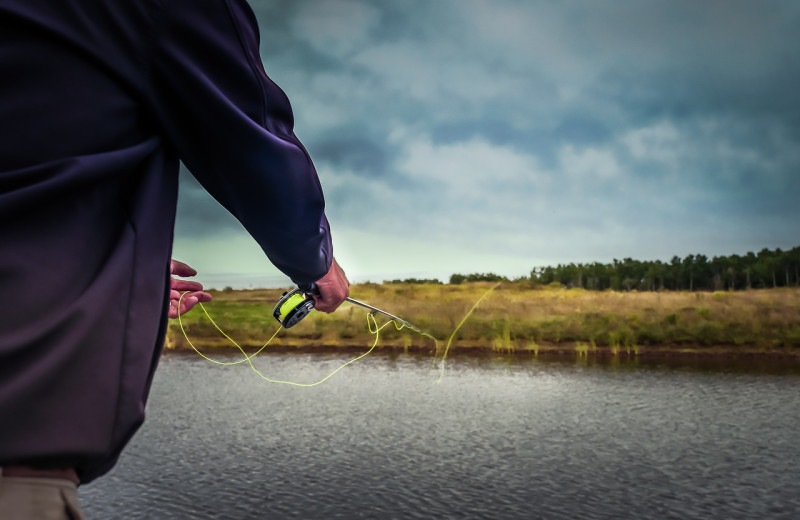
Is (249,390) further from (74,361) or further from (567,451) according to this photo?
(74,361)

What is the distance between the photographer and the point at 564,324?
57.2 feet

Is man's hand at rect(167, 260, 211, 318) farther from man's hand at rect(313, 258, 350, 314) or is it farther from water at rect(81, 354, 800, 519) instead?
water at rect(81, 354, 800, 519)

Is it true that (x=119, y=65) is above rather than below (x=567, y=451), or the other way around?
above

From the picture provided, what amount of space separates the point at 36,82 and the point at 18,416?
0.44 metres

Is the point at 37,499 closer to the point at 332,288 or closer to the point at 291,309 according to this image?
the point at 332,288

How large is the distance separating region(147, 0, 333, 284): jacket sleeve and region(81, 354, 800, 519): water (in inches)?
173

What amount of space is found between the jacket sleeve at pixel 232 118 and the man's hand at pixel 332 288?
15.2 inches

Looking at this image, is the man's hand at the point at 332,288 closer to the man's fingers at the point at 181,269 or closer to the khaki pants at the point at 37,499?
the man's fingers at the point at 181,269

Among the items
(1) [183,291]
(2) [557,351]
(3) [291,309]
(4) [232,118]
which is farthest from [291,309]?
(2) [557,351]

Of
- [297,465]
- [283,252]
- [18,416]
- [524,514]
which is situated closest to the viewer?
[18,416]

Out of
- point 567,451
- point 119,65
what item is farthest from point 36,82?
point 567,451

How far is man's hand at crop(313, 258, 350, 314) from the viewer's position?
1.59 metres

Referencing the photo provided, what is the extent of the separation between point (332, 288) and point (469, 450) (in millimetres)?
5622

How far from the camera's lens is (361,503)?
518cm
